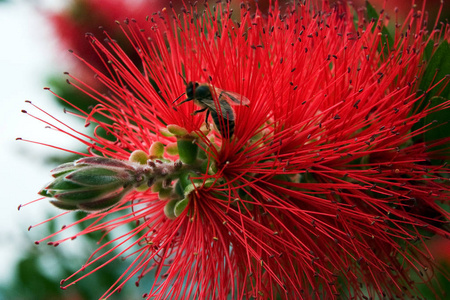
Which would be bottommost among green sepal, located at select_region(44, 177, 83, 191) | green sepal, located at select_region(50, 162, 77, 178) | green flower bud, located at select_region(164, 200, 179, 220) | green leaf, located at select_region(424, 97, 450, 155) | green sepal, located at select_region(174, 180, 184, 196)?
green leaf, located at select_region(424, 97, 450, 155)

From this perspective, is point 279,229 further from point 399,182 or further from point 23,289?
point 23,289

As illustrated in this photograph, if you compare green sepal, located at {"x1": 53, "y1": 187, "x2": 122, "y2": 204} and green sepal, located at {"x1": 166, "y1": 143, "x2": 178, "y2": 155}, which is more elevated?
green sepal, located at {"x1": 53, "y1": 187, "x2": 122, "y2": 204}

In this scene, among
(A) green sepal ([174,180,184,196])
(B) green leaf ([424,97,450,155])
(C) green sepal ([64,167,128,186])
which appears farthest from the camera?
(A) green sepal ([174,180,184,196])

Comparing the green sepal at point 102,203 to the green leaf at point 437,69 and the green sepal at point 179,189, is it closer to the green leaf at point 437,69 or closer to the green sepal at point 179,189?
the green sepal at point 179,189

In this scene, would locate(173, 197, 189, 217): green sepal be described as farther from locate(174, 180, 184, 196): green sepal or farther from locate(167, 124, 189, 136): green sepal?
locate(167, 124, 189, 136): green sepal

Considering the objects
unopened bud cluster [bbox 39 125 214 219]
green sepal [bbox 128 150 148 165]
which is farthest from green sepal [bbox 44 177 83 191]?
green sepal [bbox 128 150 148 165]

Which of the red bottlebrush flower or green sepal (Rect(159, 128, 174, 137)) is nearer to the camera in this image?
the red bottlebrush flower

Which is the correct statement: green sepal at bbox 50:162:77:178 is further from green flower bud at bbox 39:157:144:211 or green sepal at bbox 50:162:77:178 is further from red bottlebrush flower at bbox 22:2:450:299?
red bottlebrush flower at bbox 22:2:450:299

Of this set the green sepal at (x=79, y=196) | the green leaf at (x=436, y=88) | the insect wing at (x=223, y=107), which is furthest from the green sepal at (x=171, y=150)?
the green leaf at (x=436, y=88)

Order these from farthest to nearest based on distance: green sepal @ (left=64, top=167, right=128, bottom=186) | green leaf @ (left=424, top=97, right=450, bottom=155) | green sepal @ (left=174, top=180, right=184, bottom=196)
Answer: green sepal @ (left=174, top=180, right=184, bottom=196) → green leaf @ (left=424, top=97, right=450, bottom=155) → green sepal @ (left=64, top=167, right=128, bottom=186)
